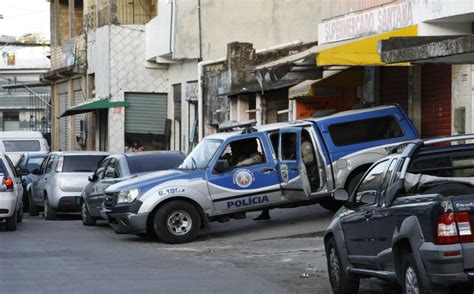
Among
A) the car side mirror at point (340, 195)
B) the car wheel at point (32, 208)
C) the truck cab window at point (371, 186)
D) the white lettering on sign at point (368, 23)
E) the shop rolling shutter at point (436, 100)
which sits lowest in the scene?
the car wheel at point (32, 208)

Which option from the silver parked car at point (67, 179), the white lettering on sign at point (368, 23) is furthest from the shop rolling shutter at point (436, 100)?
the silver parked car at point (67, 179)

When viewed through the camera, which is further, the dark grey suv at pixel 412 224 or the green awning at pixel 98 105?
the green awning at pixel 98 105

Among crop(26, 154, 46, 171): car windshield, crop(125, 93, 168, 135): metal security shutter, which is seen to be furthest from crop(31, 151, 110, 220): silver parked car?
crop(125, 93, 168, 135): metal security shutter

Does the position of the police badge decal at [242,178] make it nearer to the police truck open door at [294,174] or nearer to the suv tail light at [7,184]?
the police truck open door at [294,174]

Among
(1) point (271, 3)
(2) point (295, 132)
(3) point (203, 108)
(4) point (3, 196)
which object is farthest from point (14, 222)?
(1) point (271, 3)

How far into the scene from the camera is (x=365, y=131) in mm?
18156

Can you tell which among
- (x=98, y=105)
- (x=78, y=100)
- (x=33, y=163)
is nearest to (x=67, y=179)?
(x=33, y=163)

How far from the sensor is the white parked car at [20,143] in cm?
3228

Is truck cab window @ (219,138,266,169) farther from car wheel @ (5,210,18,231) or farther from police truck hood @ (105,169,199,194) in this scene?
car wheel @ (5,210,18,231)

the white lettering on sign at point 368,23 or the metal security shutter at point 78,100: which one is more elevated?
the white lettering on sign at point 368,23

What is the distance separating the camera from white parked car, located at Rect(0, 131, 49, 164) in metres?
32.3

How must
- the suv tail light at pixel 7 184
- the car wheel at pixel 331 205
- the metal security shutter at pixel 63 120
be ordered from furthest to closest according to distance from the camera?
the metal security shutter at pixel 63 120 < the car wheel at pixel 331 205 < the suv tail light at pixel 7 184

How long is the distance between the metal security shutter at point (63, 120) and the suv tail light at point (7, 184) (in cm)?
2655

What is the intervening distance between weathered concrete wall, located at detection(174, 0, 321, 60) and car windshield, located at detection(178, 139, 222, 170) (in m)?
13.7
